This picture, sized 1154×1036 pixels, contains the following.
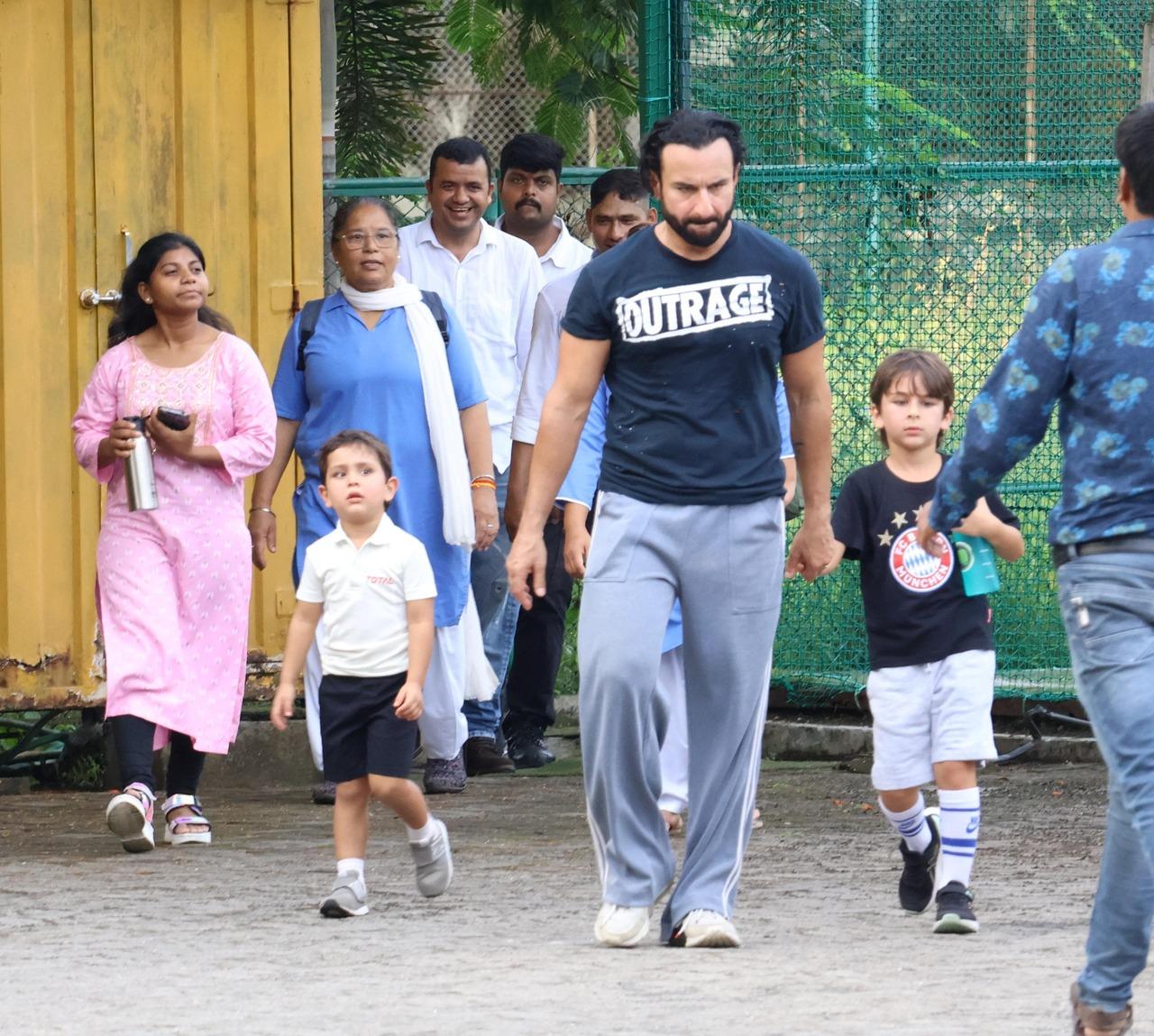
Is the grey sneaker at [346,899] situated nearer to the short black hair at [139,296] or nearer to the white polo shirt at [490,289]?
the short black hair at [139,296]

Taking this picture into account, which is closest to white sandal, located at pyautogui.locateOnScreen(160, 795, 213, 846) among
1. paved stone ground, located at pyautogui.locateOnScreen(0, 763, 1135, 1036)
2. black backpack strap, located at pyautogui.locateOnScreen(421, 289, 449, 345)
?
paved stone ground, located at pyautogui.locateOnScreen(0, 763, 1135, 1036)

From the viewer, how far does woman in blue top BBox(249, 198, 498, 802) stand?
7996mm

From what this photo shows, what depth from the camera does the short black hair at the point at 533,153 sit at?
Result: 8.90m

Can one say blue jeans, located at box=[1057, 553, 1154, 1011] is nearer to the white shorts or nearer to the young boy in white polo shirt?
the white shorts

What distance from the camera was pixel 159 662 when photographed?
756 centimetres

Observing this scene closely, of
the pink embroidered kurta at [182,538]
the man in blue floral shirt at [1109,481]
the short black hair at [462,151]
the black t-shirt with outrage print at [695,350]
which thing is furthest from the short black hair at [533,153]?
the man in blue floral shirt at [1109,481]

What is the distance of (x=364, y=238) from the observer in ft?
26.2

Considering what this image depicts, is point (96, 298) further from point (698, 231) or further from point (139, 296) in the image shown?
point (698, 231)

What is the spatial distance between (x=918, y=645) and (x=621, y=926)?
107cm

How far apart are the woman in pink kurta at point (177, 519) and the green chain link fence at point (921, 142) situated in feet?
7.27

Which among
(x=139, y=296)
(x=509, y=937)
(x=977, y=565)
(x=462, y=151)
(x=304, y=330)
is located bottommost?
(x=509, y=937)

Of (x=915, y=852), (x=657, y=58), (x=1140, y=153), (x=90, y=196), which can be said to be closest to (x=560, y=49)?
(x=657, y=58)

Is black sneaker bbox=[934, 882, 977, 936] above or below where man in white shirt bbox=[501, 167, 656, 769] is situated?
Result: below

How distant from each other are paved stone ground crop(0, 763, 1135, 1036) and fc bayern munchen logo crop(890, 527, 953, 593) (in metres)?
0.85
